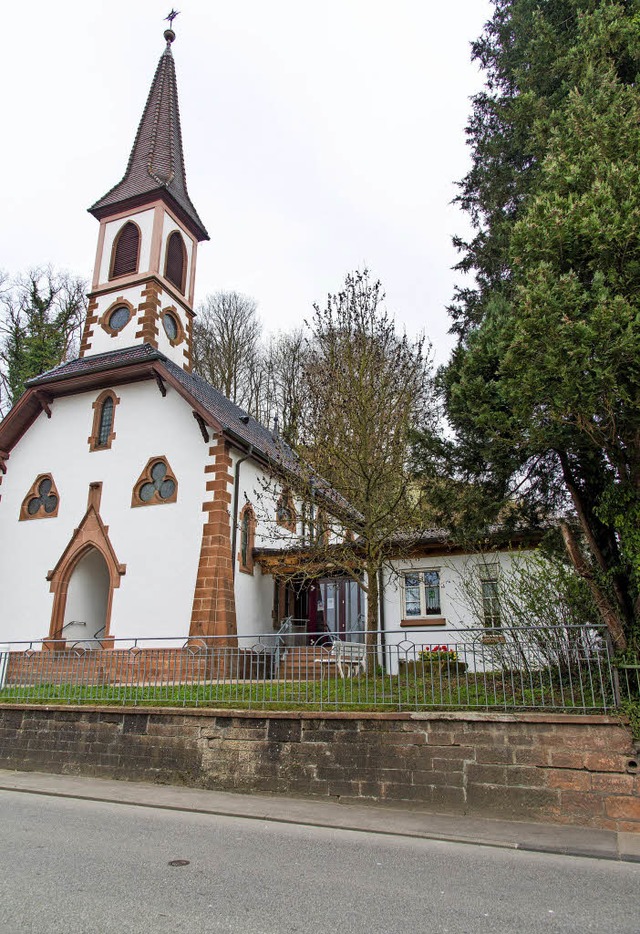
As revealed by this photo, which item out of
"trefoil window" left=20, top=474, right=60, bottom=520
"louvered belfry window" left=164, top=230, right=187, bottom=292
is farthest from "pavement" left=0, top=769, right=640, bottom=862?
"louvered belfry window" left=164, top=230, right=187, bottom=292

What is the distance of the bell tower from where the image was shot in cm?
2019

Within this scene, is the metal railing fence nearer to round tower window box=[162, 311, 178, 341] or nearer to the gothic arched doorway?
the gothic arched doorway

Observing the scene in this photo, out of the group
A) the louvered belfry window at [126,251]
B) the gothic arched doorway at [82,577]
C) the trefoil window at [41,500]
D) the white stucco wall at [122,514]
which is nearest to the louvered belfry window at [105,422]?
the white stucco wall at [122,514]

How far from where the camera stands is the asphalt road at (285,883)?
421 cm

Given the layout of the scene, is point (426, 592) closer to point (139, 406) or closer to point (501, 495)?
point (501, 495)

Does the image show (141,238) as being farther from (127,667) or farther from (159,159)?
(127,667)

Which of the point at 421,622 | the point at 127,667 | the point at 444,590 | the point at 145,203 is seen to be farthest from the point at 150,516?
the point at 145,203

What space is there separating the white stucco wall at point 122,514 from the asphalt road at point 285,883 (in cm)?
884

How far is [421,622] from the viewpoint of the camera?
16.1 meters

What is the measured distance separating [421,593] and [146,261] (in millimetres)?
13293

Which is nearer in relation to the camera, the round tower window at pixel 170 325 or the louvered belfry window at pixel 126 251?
the round tower window at pixel 170 325

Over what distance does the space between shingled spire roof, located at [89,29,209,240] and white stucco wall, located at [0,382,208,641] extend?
7.66 metres

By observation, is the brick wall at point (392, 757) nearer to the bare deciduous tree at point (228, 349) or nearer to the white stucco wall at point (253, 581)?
the white stucco wall at point (253, 581)

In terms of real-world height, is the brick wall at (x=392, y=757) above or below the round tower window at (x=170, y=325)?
below
